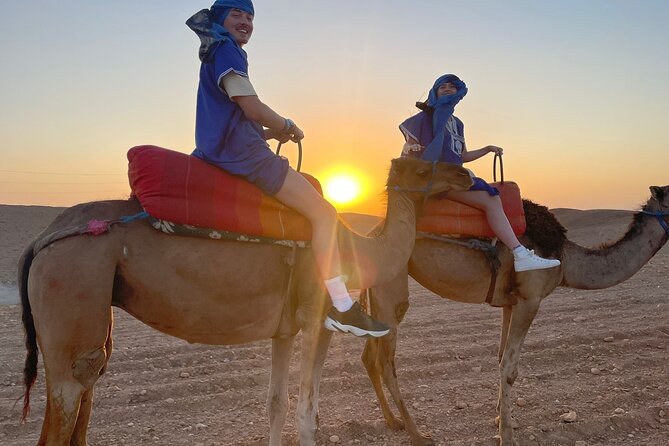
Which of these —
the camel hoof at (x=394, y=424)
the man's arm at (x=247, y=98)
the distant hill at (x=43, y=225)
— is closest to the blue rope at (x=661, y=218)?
the camel hoof at (x=394, y=424)

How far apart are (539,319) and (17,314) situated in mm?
10393

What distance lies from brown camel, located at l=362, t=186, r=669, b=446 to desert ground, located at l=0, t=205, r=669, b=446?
52 cm

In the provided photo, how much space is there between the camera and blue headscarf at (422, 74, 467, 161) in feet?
Answer: 20.2

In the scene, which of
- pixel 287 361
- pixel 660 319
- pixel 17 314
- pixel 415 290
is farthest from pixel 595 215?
pixel 287 361

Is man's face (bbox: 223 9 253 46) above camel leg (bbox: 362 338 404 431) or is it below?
above

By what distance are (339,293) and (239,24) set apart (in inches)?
78.4

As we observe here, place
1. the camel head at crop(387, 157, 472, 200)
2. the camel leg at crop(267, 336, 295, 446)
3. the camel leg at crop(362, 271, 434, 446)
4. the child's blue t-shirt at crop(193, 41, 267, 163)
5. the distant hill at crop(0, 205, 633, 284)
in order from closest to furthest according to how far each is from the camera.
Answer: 1. the child's blue t-shirt at crop(193, 41, 267, 163)
2. the camel leg at crop(267, 336, 295, 446)
3. the camel head at crop(387, 157, 472, 200)
4. the camel leg at crop(362, 271, 434, 446)
5. the distant hill at crop(0, 205, 633, 284)

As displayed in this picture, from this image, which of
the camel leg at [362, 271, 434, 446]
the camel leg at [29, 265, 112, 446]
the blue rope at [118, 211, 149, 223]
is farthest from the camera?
the camel leg at [362, 271, 434, 446]

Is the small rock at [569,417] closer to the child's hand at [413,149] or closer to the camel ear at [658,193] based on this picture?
the camel ear at [658,193]

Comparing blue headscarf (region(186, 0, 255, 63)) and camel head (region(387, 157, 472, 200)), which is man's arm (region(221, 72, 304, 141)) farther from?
camel head (region(387, 157, 472, 200))

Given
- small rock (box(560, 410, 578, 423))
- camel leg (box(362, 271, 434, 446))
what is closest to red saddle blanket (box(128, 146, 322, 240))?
camel leg (box(362, 271, 434, 446))

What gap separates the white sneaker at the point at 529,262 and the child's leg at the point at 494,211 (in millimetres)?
123

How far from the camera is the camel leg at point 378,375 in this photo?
260 inches

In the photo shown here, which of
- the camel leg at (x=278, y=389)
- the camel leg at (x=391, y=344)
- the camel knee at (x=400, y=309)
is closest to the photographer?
the camel leg at (x=278, y=389)
